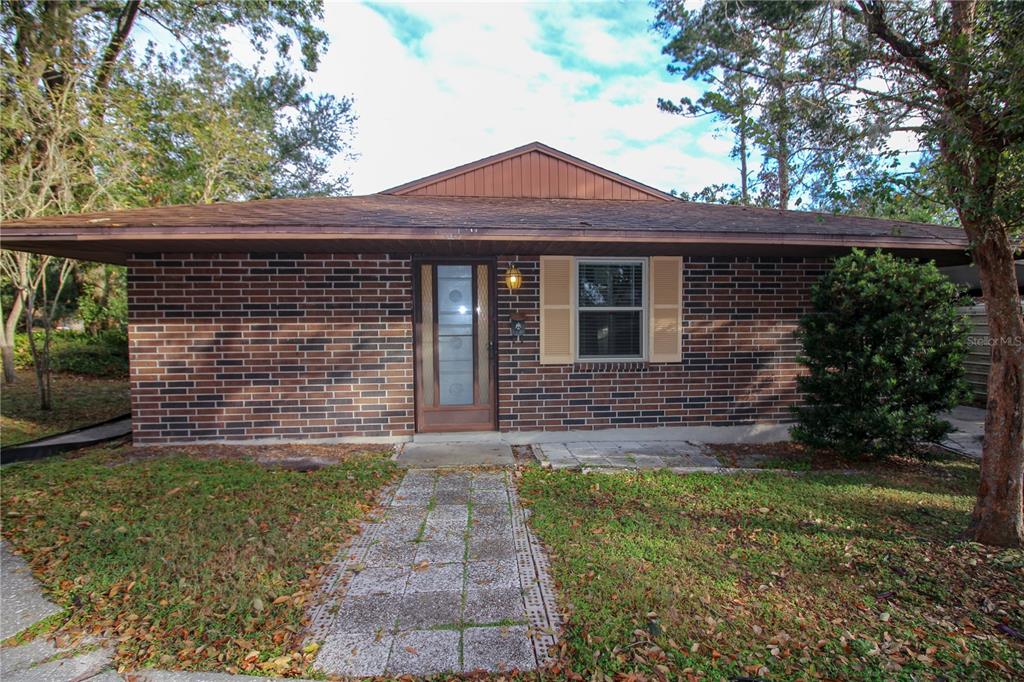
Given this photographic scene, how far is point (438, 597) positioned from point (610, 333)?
14.2ft

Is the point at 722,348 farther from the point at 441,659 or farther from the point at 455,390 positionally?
the point at 441,659

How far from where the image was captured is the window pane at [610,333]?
654 cm

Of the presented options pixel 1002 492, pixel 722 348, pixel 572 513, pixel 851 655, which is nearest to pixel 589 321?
pixel 722 348

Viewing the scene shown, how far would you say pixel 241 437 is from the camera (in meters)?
6.11

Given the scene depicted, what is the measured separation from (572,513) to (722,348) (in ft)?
12.1

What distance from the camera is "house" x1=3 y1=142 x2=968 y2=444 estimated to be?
19.3ft

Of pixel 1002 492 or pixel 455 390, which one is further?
pixel 455 390

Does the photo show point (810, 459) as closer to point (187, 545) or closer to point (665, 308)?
point (665, 308)

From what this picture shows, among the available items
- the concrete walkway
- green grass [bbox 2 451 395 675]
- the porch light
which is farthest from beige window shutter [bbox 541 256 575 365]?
green grass [bbox 2 451 395 675]

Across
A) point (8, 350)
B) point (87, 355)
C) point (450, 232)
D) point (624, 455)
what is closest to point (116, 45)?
point (8, 350)

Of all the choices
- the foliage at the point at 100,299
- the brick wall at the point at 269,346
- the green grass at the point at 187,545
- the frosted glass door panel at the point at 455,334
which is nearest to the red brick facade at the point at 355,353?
the brick wall at the point at 269,346

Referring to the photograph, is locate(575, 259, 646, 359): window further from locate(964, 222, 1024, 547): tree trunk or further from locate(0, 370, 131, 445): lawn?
locate(0, 370, 131, 445): lawn

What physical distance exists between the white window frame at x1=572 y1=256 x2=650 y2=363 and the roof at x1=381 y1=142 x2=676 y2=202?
2.58m

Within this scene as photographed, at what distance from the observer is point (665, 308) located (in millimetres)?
6492
